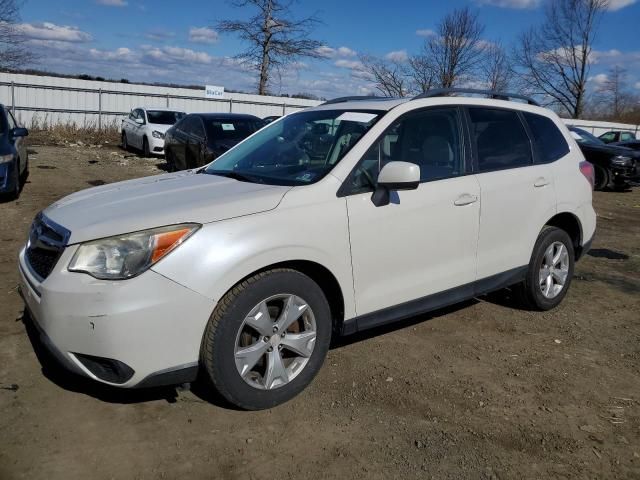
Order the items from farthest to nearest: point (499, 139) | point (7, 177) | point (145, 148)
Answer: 1. point (145, 148)
2. point (7, 177)
3. point (499, 139)

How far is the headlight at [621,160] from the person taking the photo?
1475 centimetres

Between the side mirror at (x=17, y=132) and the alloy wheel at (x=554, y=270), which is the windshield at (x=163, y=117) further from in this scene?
the alloy wheel at (x=554, y=270)

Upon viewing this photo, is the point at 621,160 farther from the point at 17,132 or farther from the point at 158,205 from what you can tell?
the point at 158,205

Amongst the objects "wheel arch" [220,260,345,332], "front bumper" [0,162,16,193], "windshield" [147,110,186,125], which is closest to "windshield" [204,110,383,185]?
"wheel arch" [220,260,345,332]

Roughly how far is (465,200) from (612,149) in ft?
43.3

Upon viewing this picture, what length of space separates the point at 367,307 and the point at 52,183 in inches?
383

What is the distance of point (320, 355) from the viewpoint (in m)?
3.42

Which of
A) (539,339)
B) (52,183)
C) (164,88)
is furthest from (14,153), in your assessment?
(164,88)

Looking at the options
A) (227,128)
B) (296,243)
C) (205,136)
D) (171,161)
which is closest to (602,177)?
(227,128)

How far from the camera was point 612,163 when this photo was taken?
14.9 m

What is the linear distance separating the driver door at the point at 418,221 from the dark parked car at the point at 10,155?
729 centimetres

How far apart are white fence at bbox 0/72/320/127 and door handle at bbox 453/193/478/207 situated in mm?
23229

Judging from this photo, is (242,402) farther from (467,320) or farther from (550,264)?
(550,264)

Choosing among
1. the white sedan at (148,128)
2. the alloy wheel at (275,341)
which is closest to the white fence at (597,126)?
the white sedan at (148,128)
